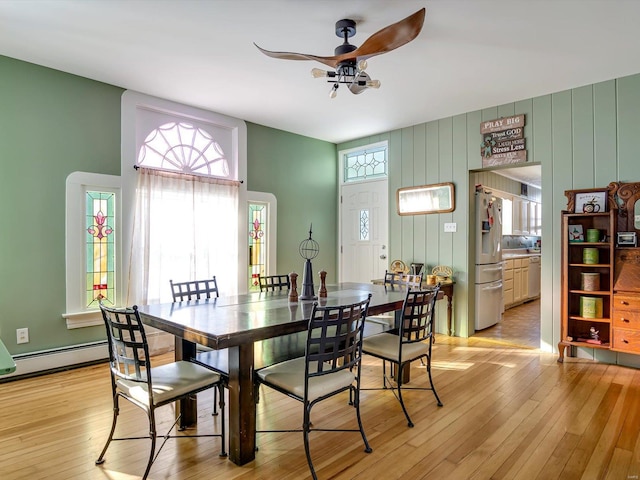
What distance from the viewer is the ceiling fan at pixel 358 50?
7.64 feet

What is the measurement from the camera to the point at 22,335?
11.2ft

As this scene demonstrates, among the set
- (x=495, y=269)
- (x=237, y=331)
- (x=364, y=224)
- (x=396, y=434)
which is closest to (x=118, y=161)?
(x=237, y=331)

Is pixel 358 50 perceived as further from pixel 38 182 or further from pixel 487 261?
pixel 487 261

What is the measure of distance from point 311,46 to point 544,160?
9.42ft

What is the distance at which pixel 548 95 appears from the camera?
416cm

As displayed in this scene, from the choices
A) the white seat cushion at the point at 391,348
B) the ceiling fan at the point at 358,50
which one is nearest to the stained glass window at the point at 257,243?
the white seat cushion at the point at 391,348

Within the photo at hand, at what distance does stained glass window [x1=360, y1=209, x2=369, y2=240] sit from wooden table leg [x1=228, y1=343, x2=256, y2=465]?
161 inches

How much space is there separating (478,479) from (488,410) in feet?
2.95

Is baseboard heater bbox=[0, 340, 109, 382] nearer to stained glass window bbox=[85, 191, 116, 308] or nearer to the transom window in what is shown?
stained glass window bbox=[85, 191, 116, 308]

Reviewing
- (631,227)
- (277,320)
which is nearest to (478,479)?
(277,320)

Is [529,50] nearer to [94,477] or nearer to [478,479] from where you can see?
[478,479]

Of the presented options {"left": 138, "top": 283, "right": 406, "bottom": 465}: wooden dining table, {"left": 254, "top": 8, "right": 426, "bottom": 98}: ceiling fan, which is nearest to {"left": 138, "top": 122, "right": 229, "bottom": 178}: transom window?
{"left": 254, "top": 8, "right": 426, "bottom": 98}: ceiling fan

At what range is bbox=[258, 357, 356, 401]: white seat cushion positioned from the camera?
2100mm

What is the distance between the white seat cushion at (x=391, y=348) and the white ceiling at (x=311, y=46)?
2.38m
